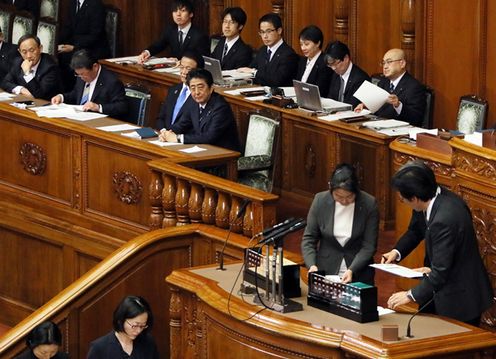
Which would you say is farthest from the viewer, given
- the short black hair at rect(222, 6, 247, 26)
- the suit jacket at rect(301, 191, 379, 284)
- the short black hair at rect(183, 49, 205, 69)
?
the short black hair at rect(222, 6, 247, 26)

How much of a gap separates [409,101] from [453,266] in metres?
4.12

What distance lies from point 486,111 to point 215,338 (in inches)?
163

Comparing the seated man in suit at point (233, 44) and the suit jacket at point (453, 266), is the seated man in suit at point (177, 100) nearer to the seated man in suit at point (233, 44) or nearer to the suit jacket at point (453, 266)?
the seated man in suit at point (233, 44)

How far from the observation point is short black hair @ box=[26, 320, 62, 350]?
845 cm

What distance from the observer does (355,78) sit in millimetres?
11266

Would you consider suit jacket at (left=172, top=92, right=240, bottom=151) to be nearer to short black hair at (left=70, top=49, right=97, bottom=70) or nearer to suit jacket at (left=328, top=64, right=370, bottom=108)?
short black hair at (left=70, top=49, right=97, bottom=70)

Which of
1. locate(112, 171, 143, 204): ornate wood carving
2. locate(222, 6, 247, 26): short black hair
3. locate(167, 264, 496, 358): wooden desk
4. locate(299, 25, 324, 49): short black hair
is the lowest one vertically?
locate(167, 264, 496, 358): wooden desk

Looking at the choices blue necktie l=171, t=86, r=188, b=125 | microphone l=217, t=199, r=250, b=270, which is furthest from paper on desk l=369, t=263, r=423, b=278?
blue necktie l=171, t=86, r=188, b=125

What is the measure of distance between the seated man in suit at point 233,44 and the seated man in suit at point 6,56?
179 centimetres

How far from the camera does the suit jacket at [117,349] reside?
8047 mm

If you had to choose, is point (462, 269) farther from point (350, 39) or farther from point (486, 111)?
point (350, 39)

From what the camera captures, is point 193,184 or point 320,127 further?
point 320,127

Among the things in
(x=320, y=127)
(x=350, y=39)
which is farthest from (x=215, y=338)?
(x=350, y=39)

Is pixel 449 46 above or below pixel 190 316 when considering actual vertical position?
above
